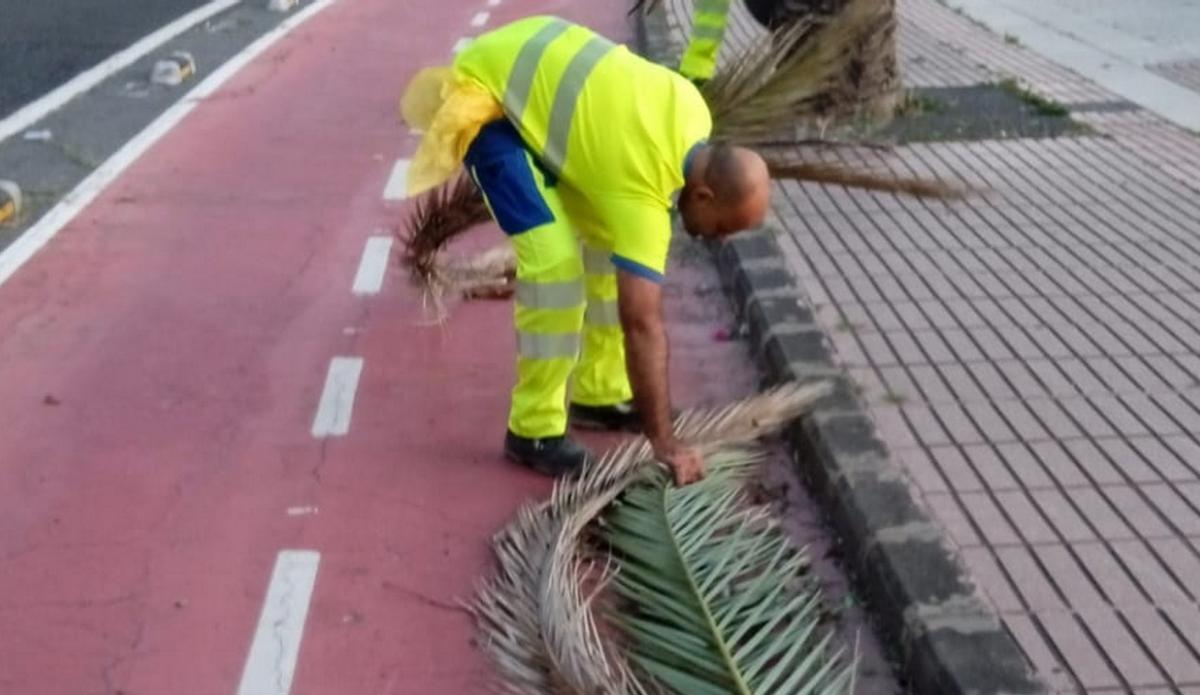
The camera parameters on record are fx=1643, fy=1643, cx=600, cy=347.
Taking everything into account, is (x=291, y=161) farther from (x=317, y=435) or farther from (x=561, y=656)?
(x=561, y=656)

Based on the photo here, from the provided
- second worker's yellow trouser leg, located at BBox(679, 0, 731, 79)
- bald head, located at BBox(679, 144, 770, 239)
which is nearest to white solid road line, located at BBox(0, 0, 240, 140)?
second worker's yellow trouser leg, located at BBox(679, 0, 731, 79)

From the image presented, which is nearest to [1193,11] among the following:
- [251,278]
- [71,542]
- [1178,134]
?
[1178,134]

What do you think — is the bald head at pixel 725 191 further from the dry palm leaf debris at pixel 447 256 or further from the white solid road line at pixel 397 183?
the white solid road line at pixel 397 183

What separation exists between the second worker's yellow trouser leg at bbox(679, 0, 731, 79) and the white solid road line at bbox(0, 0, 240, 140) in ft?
12.9

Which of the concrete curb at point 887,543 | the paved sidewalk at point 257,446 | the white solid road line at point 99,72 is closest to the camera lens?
the concrete curb at point 887,543

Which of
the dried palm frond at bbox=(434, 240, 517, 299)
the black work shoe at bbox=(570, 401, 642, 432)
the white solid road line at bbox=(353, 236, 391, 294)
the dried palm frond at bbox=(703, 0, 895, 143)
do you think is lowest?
→ the white solid road line at bbox=(353, 236, 391, 294)

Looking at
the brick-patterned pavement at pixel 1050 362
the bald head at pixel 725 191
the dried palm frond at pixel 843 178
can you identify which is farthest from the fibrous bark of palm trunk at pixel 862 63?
the bald head at pixel 725 191

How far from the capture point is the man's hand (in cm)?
457

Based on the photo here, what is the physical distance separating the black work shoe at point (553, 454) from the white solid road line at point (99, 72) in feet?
18.2

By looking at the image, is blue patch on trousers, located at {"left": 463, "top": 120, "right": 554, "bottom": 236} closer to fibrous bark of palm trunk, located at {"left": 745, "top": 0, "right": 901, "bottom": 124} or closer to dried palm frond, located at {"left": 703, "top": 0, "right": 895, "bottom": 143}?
dried palm frond, located at {"left": 703, "top": 0, "right": 895, "bottom": 143}

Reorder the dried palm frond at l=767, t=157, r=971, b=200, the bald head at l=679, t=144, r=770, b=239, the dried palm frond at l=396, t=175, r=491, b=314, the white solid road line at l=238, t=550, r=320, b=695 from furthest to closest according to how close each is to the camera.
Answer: the dried palm frond at l=396, t=175, r=491, b=314 < the dried palm frond at l=767, t=157, r=971, b=200 < the bald head at l=679, t=144, r=770, b=239 < the white solid road line at l=238, t=550, r=320, b=695

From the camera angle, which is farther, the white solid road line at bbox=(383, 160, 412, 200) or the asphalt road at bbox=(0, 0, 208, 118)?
the asphalt road at bbox=(0, 0, 208, 118)

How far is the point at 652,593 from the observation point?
4.18m

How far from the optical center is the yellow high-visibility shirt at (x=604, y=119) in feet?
14.7
